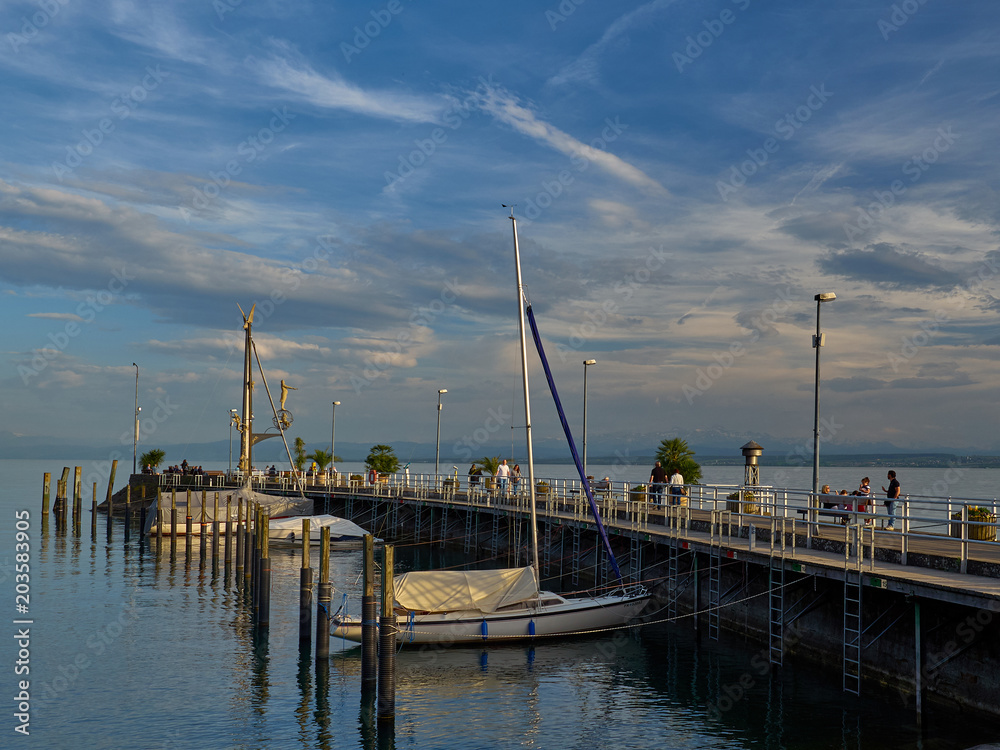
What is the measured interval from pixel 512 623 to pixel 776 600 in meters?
8.00

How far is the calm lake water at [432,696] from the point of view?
19156 millimetres

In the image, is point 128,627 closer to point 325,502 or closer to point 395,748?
point 395,748

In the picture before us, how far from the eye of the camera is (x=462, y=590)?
2766cm

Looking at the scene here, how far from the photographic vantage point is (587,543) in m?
40.6

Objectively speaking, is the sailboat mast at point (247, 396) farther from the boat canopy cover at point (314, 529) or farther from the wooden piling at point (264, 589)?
the wooden piling at point (264, 589)

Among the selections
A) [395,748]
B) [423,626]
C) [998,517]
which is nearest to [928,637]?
[998,517]

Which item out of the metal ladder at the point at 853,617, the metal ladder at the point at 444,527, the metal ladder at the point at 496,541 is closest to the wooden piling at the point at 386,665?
the metal ladder at the point at 853,617

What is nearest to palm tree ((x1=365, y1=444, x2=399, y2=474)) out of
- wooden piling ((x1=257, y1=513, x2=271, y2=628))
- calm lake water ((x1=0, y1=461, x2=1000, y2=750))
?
calm lake water ((x1=0, y1=461, x2=1000, y2=750))

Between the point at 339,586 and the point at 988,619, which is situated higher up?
the point at 988,619

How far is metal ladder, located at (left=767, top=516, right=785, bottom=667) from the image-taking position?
879 inches

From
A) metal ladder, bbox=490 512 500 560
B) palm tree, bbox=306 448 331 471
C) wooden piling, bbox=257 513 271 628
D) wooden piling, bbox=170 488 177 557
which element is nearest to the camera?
wooden piling, bbox=257 513 271 628

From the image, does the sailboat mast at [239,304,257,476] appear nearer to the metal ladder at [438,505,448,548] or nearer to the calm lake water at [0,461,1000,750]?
the metal ladder at [438,505,448,548]

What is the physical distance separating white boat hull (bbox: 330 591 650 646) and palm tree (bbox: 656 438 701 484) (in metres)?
20.4

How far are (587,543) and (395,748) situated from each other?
2266 centimetres
